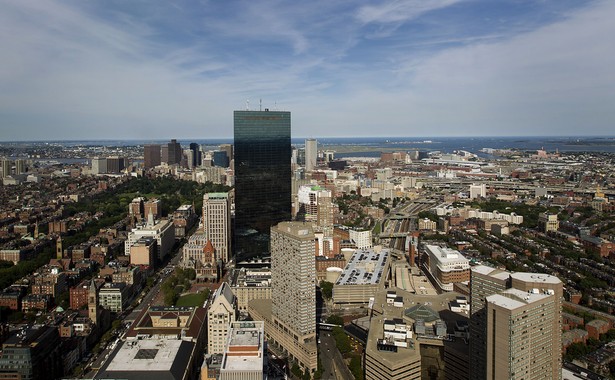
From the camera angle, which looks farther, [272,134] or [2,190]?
[2,190]

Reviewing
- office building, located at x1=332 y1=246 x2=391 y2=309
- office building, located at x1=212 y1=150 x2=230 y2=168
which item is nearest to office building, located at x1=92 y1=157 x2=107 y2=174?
office building, located at x1=212 y1=150 x2=230 y2=168

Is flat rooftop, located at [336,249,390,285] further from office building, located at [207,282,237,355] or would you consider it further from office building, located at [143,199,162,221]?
office building, located at [143,199,162,221]

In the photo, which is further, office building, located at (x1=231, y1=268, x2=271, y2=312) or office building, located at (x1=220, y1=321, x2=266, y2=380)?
office building, located at (x1=231, y1=268, x2=271, y2=312)

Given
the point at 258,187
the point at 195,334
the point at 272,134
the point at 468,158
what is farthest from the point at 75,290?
the point at 468,158

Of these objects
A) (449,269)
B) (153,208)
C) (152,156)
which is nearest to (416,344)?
(449,269)

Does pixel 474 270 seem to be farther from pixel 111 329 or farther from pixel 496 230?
pixel 496 230

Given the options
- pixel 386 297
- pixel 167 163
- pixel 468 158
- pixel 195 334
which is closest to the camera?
pixel 195 334
